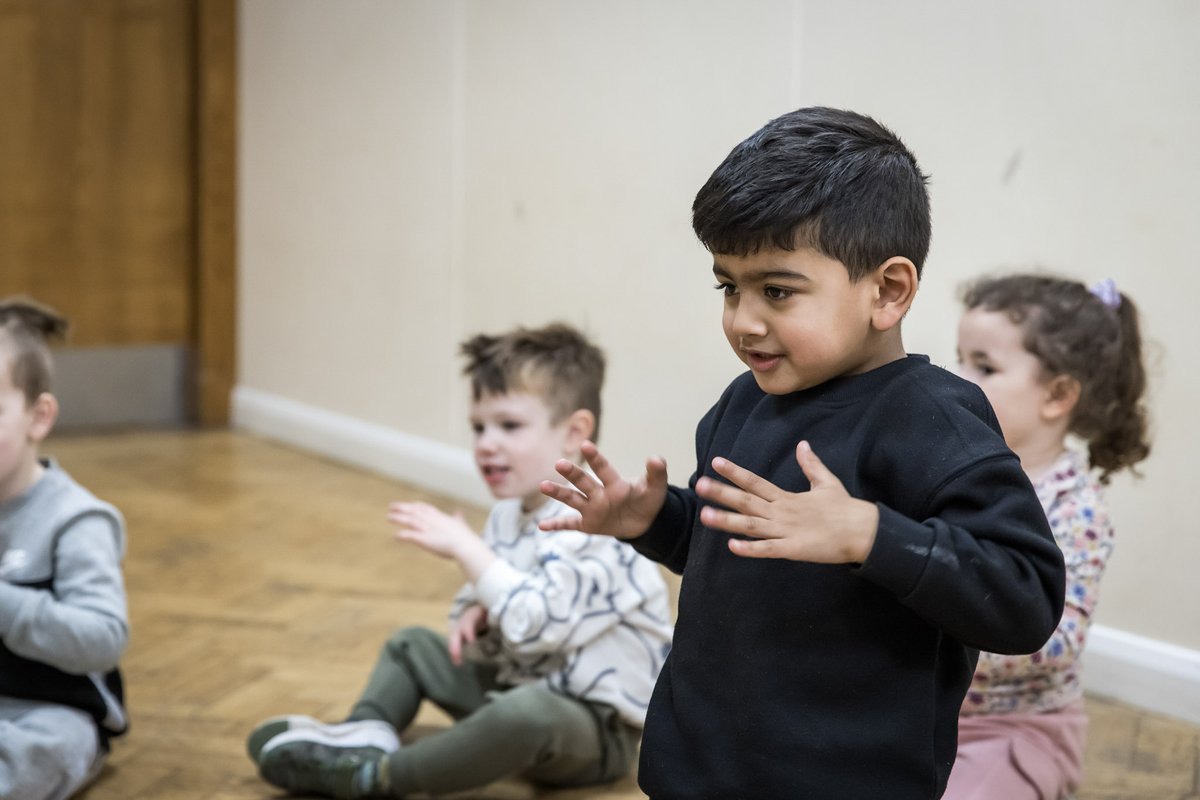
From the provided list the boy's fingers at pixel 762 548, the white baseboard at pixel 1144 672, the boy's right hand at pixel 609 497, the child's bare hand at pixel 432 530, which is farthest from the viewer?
the white baseboard at pixel 1144 672

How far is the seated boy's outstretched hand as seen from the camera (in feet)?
3.74

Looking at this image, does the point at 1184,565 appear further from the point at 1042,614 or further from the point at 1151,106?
the point at 1042,614

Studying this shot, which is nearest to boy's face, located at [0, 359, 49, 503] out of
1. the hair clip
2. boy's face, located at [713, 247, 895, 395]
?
boy's face, located at [713, 247, 895, 395]

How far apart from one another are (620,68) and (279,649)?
70.9 inches

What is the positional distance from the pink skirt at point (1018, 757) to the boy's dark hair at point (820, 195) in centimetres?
94

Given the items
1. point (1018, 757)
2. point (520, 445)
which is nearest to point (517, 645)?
point (520, 445)

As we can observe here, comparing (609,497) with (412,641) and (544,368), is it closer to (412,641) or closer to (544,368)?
(544,368)

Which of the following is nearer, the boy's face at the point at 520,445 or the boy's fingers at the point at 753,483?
the boy's fingers at the point at 753,483

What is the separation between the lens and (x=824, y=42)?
321 centimetres

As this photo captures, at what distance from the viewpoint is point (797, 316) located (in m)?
1.28

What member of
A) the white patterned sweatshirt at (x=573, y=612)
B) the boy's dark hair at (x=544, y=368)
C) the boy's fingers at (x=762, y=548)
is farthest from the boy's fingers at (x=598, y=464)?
the boy's dark hair at (x=544, y=368)

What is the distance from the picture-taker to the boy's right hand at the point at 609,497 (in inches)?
53.2

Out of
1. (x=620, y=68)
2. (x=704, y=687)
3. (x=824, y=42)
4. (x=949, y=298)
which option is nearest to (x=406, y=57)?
(x=620, y=68)

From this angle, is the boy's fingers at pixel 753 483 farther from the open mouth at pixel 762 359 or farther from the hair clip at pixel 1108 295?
the hair clip at pixel 1108 295
